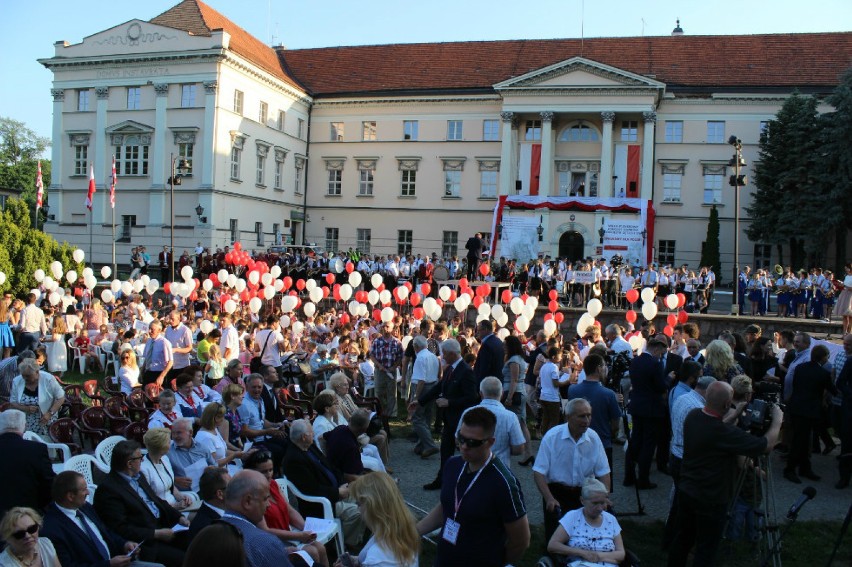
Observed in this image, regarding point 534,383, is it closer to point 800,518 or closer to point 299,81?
point 800,518

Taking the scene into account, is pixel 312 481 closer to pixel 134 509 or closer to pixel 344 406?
pixel 134 509

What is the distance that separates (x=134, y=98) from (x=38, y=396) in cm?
3613

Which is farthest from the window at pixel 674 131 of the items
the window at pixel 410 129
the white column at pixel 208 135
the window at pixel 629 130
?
the white column at pixel 208 135

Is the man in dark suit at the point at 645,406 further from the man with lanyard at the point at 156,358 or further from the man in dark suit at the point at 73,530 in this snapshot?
the man with lanyard at the point at 156,358

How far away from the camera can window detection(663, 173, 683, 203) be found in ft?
138

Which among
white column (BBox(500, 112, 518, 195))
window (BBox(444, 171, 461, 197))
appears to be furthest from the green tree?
window (BBox(444, 171, 461, 197))

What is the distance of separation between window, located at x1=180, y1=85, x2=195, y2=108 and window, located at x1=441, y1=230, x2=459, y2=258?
1671cm

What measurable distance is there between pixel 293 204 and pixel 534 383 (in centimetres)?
3628

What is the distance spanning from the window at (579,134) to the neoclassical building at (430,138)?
9 cm

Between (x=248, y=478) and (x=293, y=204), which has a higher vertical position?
(x=293, y=204)

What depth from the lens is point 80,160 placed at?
1667 inches

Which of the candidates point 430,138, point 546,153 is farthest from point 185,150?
point 546,153

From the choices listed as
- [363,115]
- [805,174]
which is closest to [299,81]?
[363,115]

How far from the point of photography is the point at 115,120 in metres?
41.3
